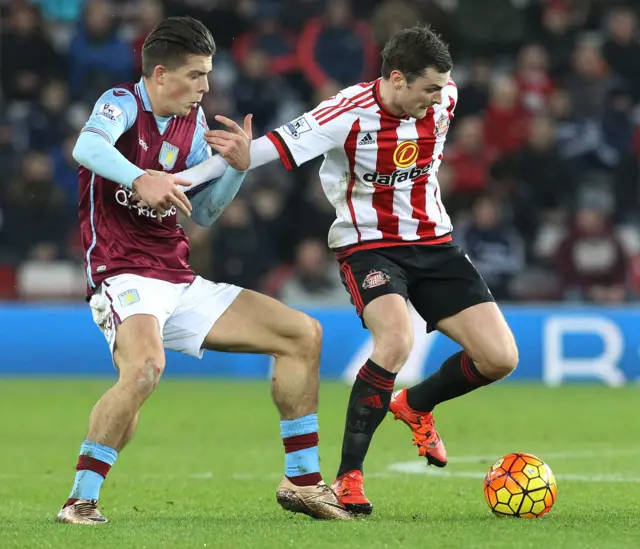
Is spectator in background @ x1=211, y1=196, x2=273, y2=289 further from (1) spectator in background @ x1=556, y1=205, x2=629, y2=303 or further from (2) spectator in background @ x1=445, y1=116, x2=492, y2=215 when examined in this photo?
(1) spectator in background @ x1=556, y1=205, x2=629, y2=303

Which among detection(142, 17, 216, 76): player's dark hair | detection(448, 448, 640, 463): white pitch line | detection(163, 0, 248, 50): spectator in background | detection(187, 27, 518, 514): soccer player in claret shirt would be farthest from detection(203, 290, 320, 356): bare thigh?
detection(163, 0, 248, 50): spectator in background

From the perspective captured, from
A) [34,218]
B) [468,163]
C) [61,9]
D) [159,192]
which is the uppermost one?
[61,9]

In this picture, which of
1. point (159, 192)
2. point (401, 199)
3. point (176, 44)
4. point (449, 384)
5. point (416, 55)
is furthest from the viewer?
point (449, 384)

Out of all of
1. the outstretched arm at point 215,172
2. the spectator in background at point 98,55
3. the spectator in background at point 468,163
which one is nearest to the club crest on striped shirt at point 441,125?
the outstretched arm at point 215,172

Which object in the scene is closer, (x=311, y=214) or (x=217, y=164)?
(x=217, y=164)

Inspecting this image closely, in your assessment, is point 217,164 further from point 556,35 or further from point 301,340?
point 556,35

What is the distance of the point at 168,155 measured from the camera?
6.04 m

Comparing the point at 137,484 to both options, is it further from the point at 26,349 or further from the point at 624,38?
the point at 624,38

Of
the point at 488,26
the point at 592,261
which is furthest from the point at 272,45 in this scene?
the point at 592,261

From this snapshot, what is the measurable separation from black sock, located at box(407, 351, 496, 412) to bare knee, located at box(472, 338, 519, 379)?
107mm

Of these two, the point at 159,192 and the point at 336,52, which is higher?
the point at 336,52

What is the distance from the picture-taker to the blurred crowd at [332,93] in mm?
14336

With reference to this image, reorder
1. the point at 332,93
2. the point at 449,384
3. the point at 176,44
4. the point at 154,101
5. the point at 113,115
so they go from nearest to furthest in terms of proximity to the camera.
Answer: the point at 113,115 → the point at 176,44 → the point at 154,101 → the point at 449,384 → the point at 332,93

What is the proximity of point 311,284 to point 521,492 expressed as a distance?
8.87 metres
